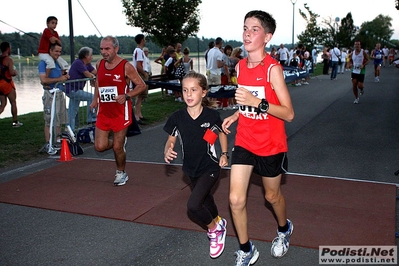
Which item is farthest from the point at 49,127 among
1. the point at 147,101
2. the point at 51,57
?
the point at 147,101

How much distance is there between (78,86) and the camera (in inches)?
399

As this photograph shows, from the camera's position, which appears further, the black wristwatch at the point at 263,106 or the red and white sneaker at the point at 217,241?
the red and white sneaker at the point at 217,241

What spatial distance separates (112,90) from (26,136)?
4.64 metres

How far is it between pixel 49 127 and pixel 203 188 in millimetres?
5828

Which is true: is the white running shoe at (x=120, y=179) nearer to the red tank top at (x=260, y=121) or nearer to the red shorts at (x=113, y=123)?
the red shorts at (x=113, y=123)

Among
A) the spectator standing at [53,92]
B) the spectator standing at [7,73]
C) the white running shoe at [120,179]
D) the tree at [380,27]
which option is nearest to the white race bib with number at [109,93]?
the white running shoe at [120,179]

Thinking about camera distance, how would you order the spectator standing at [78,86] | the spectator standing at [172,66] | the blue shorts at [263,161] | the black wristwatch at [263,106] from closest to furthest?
the black wristwatch at [263,106] → the blue shorts at [263,161] → the spectator standing at [78,86] → the spectator standing at [172,66]

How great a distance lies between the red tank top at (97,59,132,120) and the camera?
21.7 feet

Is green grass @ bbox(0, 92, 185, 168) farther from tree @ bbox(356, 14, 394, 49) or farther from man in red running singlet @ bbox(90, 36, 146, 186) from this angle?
tree @ bbox(356, 14, 394, 49)

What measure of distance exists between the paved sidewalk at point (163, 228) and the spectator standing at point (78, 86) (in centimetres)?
102

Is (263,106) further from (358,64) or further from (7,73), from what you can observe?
(358,64)

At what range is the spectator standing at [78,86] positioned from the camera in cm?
993

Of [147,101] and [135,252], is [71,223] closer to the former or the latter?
[135,252]

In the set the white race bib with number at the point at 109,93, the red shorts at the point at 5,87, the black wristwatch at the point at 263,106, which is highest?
the black wristwatch at the point at 263,106
